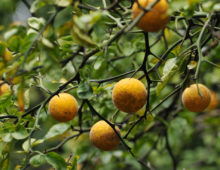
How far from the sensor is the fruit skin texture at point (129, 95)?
43.0 inches

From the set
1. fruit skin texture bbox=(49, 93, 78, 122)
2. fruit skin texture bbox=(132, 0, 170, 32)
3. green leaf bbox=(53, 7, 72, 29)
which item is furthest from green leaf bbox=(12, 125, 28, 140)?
fruit skin texture bbox=(132, 0, 170, 32)

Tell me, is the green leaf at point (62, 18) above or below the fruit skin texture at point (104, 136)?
above

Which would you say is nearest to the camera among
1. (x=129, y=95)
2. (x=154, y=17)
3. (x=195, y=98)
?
(x=154, y=17)

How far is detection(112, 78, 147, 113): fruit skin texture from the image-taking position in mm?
1092

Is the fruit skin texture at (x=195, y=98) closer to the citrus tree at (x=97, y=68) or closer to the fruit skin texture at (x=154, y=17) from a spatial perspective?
the citrus tree at (x=97, y=68)

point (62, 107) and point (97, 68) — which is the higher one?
point (62, 107)

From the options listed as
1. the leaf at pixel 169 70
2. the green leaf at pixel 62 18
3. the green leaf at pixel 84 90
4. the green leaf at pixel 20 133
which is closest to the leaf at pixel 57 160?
the green leaf at pixel 20 133

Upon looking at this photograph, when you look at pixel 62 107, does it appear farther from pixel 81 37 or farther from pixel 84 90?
pixel 81 37

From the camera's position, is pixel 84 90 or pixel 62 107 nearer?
pixel 84 90

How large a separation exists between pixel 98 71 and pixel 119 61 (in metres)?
0.29

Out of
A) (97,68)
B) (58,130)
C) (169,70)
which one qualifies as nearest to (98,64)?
(97,68)

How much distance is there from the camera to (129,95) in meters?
1.09

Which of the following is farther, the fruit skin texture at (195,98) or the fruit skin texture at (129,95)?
the fruit skin texture at (195,98)

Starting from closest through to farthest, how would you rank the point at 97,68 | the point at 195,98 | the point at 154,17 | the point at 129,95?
the point at 154,17 < the point at 129,95 < the point at 195,98 < the point at 97,68
